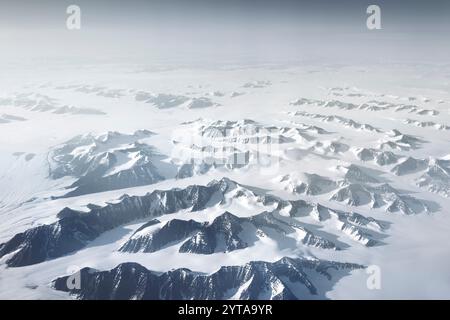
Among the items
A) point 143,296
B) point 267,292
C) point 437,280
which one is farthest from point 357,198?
point 143,296

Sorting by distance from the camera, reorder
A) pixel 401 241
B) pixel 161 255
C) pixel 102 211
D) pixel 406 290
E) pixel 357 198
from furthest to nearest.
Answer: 1. pixel 357 198
2. pixel 102 211
3. pixel 401 241
4. pixel 161 255
5. pixel 406 290

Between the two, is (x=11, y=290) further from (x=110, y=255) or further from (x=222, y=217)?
(x=222, y=217)

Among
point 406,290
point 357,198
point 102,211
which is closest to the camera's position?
point 406,290

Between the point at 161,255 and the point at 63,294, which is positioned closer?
the point at 63,294
